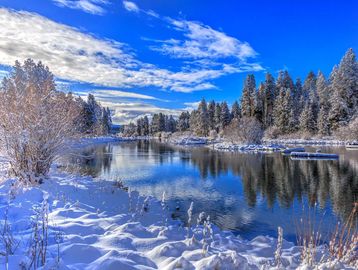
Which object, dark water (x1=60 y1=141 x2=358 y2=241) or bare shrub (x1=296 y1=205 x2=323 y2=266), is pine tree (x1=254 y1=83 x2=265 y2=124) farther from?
bare shrub (x1=296 y1=205 x2=323 y2=266)

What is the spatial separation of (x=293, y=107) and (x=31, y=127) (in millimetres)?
57863

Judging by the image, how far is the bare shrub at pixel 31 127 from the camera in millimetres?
9102

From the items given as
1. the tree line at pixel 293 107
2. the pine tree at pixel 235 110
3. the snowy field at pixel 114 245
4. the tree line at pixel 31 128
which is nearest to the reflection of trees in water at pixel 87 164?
the tree line at pixel 31 128

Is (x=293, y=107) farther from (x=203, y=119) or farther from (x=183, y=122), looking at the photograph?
(x=183, y=122)

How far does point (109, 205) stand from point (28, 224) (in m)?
3.39

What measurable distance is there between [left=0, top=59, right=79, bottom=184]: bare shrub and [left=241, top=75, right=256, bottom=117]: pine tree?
57.9 m

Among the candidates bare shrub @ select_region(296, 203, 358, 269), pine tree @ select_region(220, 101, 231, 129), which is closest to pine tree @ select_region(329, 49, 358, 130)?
pine tree @ select_region(220, 101, 231, 129)

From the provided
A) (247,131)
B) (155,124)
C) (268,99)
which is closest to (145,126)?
(155,124)

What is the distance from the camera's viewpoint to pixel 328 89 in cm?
5784

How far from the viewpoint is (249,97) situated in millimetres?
65438

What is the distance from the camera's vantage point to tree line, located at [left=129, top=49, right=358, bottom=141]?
5138 centimetres

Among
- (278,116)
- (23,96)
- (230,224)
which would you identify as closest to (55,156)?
(23,96)

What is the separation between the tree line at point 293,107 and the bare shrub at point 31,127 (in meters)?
37.1

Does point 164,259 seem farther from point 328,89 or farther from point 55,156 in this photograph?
point 328,89
